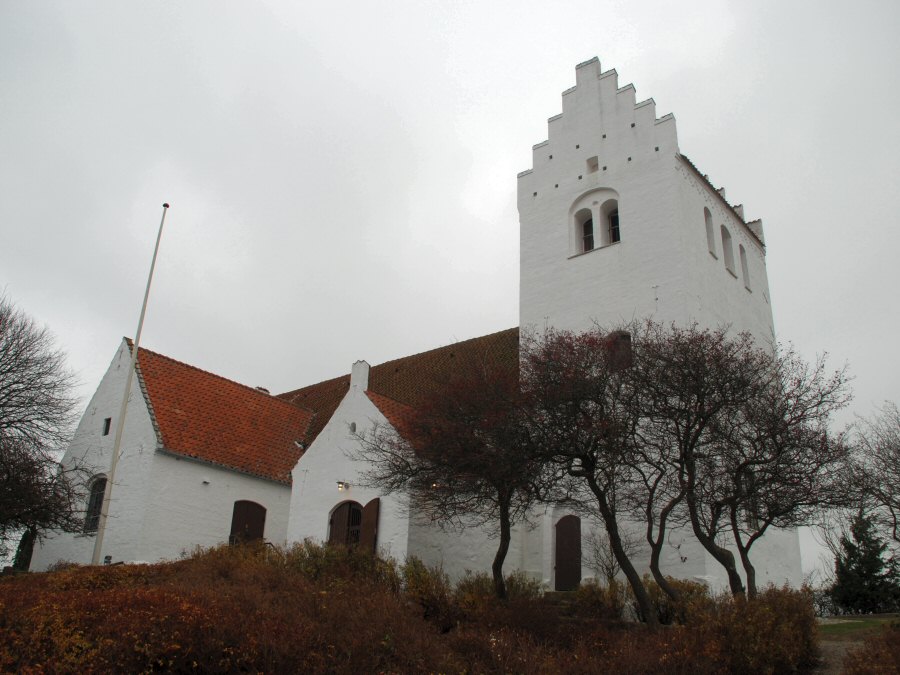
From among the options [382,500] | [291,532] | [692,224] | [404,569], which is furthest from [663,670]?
[692,224]

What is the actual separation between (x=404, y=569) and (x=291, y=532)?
6255 millimetres

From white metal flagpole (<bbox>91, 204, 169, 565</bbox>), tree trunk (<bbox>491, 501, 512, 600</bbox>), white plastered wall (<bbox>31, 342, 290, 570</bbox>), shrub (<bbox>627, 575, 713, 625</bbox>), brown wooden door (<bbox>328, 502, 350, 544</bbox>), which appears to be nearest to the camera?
shrub (<bbox>627, 575, 713, 625</bbox>)

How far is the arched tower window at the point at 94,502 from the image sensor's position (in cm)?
2320

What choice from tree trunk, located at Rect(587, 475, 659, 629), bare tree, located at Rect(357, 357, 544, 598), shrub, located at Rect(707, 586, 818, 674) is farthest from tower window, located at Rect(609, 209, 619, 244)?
shrub, located at Rect(707, 586, 818, 674)

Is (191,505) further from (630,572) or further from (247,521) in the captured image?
(630,572)

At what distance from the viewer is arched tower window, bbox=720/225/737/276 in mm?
24645

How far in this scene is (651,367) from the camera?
15.4 meters

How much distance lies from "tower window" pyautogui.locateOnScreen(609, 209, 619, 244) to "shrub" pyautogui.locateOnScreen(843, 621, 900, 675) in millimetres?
15465

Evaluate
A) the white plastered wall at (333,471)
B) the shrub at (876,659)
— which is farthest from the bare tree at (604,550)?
the shrub at (876,659)

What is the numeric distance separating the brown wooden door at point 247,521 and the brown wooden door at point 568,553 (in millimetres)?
9641

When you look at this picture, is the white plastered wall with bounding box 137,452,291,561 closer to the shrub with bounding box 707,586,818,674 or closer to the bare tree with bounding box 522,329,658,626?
the bare tree with bounding box 522,329,658,626

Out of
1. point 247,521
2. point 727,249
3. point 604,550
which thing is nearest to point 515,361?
point 604,550

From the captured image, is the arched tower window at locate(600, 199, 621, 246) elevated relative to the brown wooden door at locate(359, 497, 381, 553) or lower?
elevated

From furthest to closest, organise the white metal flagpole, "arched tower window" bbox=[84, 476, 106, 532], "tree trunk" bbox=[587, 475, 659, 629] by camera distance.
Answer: "arched tower window" bbox=[84, 476, 106, 532] < the white metal flagpole < "tree trunk" bbox=[587, 475, 659, 629]
